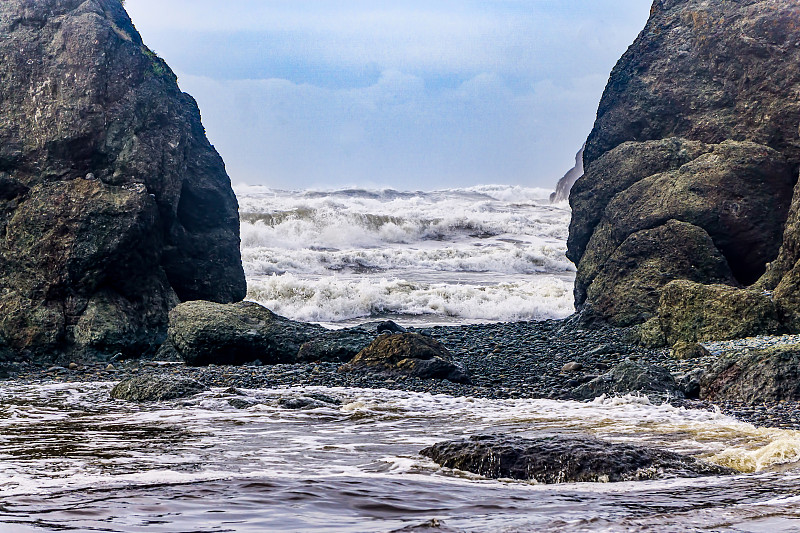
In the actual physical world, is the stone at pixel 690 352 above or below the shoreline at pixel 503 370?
above

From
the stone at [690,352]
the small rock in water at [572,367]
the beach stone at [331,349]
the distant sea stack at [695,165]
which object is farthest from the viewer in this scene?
the distant sea stack at [695,165]

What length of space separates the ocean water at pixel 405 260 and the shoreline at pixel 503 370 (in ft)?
20.7

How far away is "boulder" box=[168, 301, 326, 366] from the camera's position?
38.0 ft

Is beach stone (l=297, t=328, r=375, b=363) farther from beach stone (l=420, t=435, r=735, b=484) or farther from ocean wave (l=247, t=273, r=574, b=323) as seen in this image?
ocean wave (l=247, t=273, r=574, b=323)

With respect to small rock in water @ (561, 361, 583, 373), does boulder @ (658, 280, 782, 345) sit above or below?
above

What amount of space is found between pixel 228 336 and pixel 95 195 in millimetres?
3828

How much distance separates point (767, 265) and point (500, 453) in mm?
9314

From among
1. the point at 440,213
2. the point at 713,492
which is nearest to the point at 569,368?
the point at 713,492

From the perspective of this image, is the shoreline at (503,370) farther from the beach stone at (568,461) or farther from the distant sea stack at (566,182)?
the distant sea stack at (566,182)

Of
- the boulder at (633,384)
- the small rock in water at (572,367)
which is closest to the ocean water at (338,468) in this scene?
the boulder at (633,384)

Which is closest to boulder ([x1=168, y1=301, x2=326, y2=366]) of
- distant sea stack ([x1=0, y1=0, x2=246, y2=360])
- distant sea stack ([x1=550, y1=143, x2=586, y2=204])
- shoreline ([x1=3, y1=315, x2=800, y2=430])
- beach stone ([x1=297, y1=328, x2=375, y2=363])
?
beach stone ([x1=297, y1=328, x2=375, y2=363])

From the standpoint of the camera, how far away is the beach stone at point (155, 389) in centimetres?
882

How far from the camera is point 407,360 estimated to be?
1030 centimetres

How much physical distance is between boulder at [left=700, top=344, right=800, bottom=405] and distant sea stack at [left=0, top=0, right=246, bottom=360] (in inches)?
345
